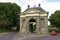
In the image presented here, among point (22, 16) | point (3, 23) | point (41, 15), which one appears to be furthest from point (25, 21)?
point (3, 23)

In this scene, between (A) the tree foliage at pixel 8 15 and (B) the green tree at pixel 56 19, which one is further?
(B) the green tree at pixel 56 19

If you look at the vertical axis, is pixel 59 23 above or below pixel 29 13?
below

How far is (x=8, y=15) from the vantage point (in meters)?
78.8

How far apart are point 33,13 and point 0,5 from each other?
25641 mm

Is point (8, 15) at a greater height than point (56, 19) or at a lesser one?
greater

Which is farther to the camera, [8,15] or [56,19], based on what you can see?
[56,19]

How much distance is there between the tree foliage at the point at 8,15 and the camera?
3039 inches

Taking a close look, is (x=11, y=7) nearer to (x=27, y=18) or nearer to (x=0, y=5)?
(x=0, y=5)

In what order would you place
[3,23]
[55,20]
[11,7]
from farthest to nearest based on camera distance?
[55,20] < [11,7] < [3,23]

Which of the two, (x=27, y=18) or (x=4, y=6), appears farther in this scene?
(x=4, y=6)

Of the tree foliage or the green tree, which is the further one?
the green tree

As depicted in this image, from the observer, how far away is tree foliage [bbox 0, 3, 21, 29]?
77.2 metres

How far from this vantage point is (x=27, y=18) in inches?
2509

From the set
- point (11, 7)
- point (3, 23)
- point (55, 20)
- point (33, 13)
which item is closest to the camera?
point (33, 13)
